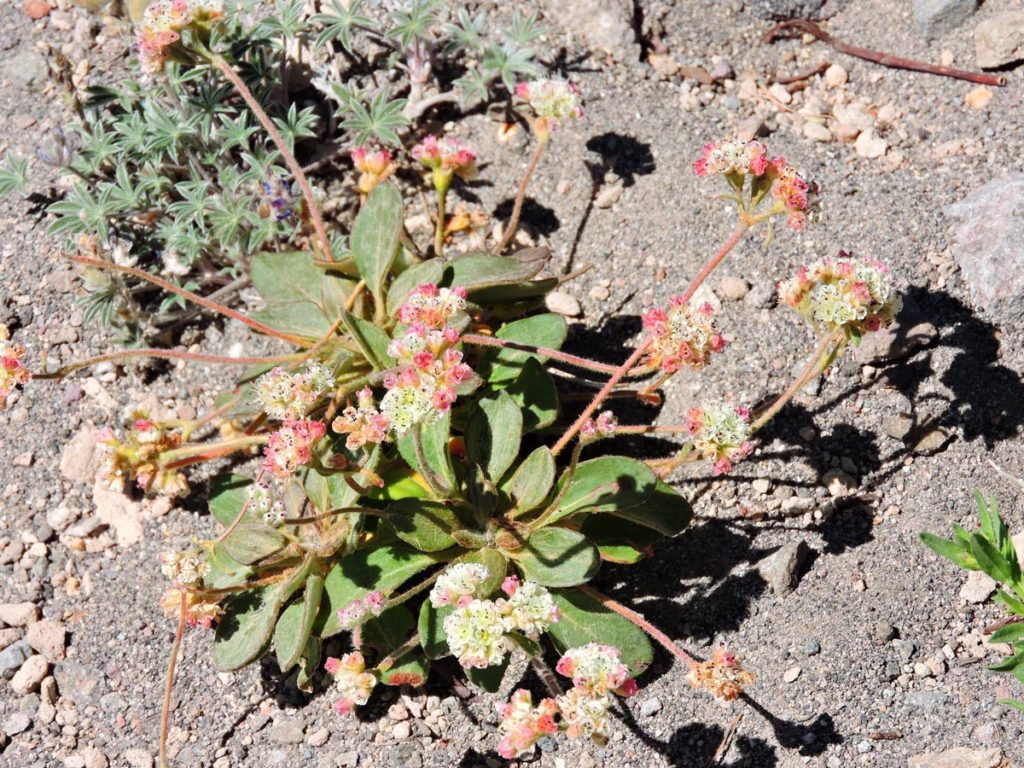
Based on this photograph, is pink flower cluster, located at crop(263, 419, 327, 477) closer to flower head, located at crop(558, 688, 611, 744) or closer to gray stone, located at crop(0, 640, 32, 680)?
flower head, located at crop(558, 688, 611, 744)

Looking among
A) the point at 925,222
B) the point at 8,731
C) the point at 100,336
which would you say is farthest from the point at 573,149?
the point at 8,731

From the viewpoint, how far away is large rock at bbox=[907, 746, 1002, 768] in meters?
3.12

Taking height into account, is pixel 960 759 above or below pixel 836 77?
below

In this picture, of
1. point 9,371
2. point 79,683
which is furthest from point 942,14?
point 79,683

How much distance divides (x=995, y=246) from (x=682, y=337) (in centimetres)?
155

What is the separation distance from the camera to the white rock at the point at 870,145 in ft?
13.8

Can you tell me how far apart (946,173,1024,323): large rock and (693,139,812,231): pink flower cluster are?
3.38 feet

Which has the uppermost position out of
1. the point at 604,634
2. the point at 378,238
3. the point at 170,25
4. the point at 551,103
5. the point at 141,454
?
the point at 551,103

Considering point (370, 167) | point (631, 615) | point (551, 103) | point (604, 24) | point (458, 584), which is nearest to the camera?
point (458, 584)

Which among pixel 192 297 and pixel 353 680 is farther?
pixel 192 297

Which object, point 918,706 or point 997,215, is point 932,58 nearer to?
point 997,215

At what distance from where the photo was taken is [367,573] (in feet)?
10.8

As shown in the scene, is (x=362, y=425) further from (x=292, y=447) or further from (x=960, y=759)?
(x=960, y=759)

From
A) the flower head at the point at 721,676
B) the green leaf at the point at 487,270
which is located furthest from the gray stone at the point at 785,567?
the green leaf at the point at 487,270
